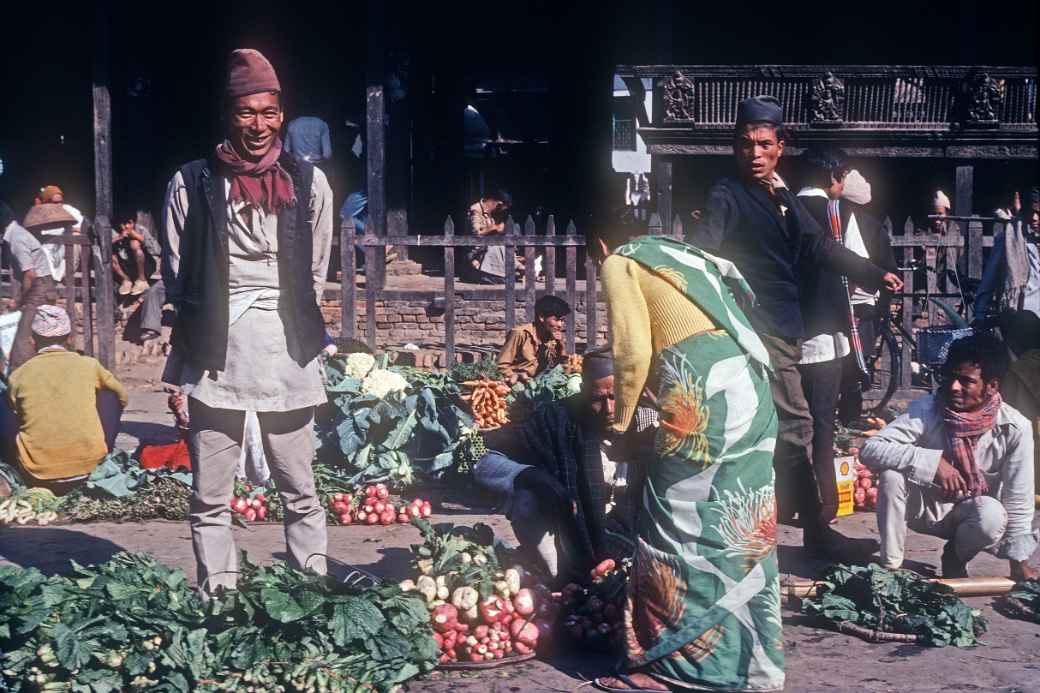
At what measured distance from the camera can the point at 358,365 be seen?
804cm

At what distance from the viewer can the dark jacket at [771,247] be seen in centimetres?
527

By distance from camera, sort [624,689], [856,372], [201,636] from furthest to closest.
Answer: [856,372], [624,689], [201,636]

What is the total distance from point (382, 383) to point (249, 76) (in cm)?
337

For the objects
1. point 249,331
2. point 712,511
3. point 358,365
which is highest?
point 249,331

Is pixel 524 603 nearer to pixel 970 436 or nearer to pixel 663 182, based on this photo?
pixel 970 436

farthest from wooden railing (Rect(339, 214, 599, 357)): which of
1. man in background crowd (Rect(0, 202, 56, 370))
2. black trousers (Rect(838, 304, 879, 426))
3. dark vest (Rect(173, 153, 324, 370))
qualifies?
dark vest (Rect(173, 153, 324, 370))

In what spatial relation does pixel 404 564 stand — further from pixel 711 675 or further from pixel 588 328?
pixel 588 328

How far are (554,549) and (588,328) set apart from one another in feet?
15.8

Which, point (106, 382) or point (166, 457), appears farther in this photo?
point (166, 457)

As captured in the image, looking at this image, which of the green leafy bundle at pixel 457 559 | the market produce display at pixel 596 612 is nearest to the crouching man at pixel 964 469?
the market produce display at pixel 596 612

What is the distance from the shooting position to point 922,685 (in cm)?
443

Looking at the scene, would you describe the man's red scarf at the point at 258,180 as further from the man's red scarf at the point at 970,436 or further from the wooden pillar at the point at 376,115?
the wooden pillar at the point at 376,115

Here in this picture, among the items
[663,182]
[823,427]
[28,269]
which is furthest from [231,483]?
[663,182]

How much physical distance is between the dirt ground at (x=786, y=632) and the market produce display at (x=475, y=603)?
0.31ft
